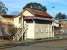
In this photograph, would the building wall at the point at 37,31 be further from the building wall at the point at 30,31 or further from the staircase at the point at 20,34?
the staircase at the point at 20,34

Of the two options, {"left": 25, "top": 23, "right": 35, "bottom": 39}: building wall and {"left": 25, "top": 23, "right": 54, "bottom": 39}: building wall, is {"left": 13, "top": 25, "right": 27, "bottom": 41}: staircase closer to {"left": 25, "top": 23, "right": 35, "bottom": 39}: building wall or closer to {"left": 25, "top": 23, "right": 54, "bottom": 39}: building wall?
{"left": 25, "top": 23, "right": 35, "bottom": 39}: building wall

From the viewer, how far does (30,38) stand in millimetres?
44406

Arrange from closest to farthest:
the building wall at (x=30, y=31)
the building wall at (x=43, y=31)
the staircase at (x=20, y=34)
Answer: the staircase at (x=20, y=34) < the building wall at (x=30, y=31) < the building wall at (x=43, y=31)

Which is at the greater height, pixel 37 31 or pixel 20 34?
pixel 37 31

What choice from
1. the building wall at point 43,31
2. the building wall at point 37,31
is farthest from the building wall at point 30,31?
the building wall at point 43,31

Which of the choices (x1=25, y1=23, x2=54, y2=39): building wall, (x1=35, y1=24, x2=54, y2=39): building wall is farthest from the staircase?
(x1=35, y1=24, x2=54, y2=39): building wall

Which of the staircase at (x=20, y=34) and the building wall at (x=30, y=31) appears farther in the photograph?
the building wall at (x=30, y=31)

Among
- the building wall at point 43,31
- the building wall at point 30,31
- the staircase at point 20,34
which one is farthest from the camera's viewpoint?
the building wall at point 43,31

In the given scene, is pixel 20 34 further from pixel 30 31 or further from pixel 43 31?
pixel 43 31

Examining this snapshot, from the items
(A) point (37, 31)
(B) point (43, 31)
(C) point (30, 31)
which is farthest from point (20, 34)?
(B) point (43, 31)

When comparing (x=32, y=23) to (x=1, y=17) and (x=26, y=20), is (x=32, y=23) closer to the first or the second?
(x=26, y=20)

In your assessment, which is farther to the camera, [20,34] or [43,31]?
[43,31]

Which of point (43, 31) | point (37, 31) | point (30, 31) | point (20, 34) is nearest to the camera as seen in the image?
point (20, 34)

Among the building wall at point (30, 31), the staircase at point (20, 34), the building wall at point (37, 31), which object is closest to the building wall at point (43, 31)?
the building wall at point (37, 31)
